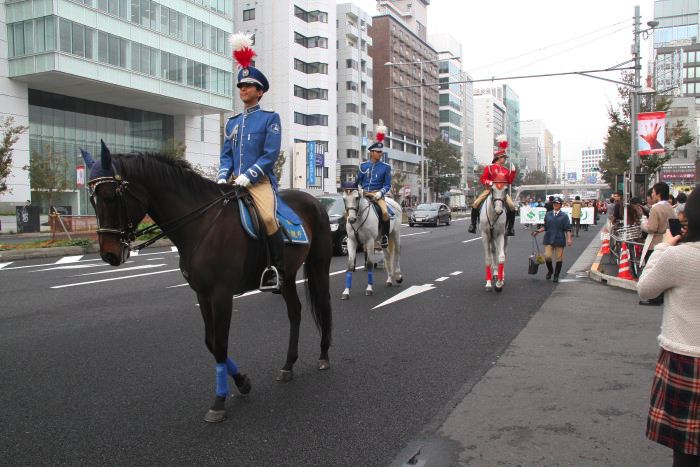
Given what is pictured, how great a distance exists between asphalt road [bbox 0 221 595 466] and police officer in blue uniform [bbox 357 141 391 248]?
4.25 ft

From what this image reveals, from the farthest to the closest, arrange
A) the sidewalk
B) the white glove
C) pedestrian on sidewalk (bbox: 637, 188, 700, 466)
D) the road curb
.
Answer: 1. the road curb
2. the white glove
3. the sidewalk
4. pedestrian on sidewalk (bbox: 637, 188, 700, 466)

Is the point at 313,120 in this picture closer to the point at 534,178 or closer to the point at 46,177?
the point at 46,177

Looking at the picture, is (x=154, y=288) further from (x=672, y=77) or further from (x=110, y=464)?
(x=672, y=77)

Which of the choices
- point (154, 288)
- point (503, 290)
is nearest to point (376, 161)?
point (503, 290)

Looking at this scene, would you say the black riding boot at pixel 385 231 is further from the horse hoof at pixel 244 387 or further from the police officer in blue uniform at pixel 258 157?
the horse hoof at pixel 244 387

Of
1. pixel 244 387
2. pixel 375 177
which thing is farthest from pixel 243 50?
pixel 375 177

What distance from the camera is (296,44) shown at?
68.1 m

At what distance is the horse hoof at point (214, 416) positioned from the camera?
4273 mm

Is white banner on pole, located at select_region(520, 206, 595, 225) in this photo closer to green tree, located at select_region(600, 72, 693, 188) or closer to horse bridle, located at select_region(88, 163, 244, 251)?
green tree, located at select_region(600, 72, 693, 188)

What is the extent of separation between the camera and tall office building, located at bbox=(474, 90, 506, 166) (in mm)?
148125

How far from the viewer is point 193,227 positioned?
4.54m

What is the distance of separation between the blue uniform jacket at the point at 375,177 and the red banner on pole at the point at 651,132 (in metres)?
11.0

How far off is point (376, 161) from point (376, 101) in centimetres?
8505

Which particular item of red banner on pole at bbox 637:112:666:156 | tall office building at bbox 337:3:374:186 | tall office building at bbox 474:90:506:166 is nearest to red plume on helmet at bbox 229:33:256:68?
red banner on pole at bbox 637:112:666:156
